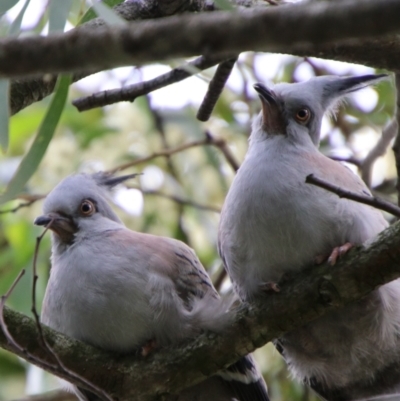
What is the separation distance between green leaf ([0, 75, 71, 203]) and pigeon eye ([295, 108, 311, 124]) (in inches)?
65.2

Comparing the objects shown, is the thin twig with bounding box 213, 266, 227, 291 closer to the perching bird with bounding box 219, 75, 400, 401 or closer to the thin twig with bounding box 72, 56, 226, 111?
the perching bird with bounding box 219, 75, 400, 401

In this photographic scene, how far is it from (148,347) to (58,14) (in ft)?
5.33

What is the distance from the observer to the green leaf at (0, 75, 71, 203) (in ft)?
8.78

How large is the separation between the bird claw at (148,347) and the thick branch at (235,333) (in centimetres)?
4

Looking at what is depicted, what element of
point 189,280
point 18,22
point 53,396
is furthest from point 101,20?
point 53,396

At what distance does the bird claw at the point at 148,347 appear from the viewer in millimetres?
3324

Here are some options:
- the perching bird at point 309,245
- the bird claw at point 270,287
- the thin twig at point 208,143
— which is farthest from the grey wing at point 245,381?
the thin twig at point 208,143

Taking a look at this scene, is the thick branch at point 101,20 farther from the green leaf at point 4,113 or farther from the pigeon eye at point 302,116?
the pigeon eye at point 302,116

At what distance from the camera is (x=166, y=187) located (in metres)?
6.32

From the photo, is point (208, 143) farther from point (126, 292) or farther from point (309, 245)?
point (309, 245)

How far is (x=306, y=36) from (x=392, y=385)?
Result: 108 inches

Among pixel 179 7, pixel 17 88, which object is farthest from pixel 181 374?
pixel 179 7

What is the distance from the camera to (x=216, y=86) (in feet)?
12.2

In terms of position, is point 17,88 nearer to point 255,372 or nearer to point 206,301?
point 206,301
